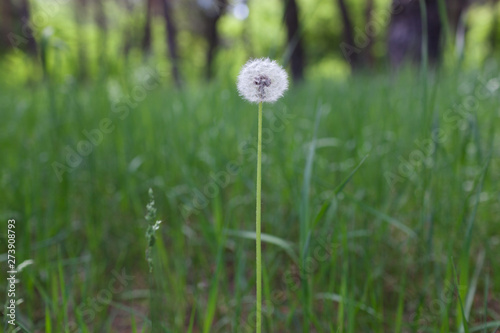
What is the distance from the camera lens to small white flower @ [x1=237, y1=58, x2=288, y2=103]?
0.66 meters

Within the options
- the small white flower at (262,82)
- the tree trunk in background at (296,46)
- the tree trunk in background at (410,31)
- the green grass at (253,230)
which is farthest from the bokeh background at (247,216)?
the tree trunk in background at (296,46)

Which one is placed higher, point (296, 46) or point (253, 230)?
point (296, 46)

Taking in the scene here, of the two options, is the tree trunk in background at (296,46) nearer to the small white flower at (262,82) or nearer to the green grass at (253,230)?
the green grass at (253,230)

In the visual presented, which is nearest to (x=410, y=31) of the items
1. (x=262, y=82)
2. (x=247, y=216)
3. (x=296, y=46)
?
(x=296, y=46)

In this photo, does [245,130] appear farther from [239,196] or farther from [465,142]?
[465,142]

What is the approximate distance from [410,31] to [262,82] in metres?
5.43

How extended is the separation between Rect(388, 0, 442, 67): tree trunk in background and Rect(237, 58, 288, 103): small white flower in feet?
16.2

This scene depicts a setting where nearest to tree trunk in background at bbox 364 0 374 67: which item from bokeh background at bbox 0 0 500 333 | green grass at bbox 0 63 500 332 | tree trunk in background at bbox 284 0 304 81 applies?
bokeh background at bbox 0 0 500 333

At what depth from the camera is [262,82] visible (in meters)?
0.67

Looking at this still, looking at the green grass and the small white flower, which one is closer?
the small white flower

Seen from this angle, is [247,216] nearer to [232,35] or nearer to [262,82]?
[262,82]

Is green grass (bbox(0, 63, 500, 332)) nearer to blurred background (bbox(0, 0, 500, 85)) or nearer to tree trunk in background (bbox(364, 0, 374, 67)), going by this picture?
blurred background (bbox(0, 0, 500, 85))

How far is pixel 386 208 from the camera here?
1.44 meters

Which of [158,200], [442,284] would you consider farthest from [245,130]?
[442,284]
